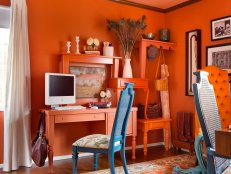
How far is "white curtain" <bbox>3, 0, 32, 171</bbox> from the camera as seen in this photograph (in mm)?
3271

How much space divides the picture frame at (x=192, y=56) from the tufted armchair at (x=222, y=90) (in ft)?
2.34

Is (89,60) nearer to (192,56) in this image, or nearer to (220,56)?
(192,56)

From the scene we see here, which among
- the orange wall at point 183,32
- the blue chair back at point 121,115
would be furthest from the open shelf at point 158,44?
the blue chair back at point 121,115

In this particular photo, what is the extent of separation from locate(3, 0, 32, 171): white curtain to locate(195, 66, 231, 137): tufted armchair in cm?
245

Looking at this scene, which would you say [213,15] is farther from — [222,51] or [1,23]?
[1,23]

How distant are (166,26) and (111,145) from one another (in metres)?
3.06

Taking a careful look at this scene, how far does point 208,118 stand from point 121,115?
4.32 feet

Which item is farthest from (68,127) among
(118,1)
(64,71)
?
(118,1)

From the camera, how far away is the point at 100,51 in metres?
4.17

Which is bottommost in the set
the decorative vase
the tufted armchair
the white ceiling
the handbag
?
the handbag

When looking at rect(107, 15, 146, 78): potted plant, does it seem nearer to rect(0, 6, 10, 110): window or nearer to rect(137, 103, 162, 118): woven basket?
rect(137, 103, 162, 118): woven basket

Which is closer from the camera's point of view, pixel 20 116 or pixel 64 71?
pixel 20 116

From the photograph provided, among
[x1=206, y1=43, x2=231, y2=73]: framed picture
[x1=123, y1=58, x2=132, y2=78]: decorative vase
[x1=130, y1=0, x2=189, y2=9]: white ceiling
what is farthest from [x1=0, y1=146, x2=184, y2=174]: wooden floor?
[x1=130, y1=0, x2=189, y2=9]: white ceiling

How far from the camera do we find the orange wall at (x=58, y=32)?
3621 mm
